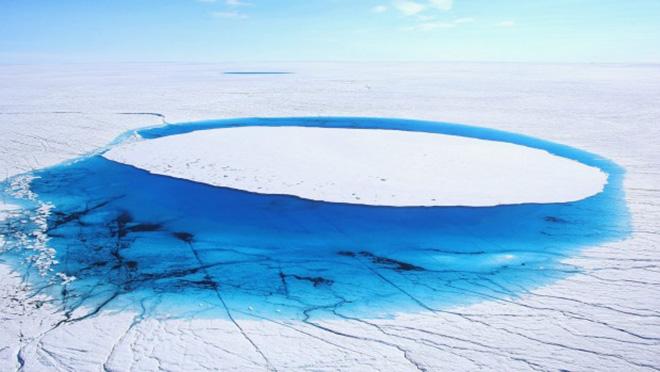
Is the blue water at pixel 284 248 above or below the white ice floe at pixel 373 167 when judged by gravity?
below

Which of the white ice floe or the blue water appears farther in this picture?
the white ice floe

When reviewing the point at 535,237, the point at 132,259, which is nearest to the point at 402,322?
the point at 535,237

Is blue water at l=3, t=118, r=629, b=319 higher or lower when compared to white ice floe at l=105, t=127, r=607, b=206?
lower

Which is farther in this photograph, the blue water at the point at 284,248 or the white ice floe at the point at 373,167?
the white ice floe at the point at 373,167

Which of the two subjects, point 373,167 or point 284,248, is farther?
point 373,167

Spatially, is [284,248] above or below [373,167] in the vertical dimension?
below
